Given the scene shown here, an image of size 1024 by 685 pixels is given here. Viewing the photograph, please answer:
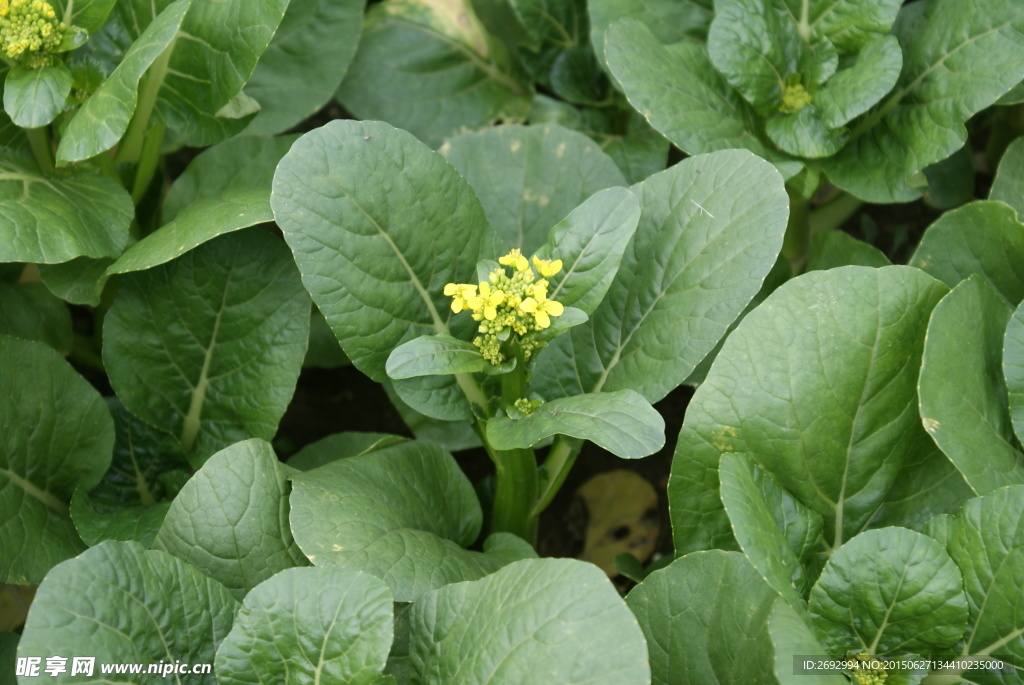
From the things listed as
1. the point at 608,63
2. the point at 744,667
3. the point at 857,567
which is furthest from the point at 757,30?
the point at 744,667

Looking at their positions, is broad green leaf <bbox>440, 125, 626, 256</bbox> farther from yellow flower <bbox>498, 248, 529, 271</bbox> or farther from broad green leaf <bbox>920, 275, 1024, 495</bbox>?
broad green leaf <bbox>920, 275, 1024, 495</bbox>

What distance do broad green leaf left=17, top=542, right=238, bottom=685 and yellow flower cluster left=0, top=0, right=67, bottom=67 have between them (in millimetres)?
953

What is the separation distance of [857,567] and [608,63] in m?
1.05

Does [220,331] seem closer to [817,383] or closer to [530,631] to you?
[530,631]

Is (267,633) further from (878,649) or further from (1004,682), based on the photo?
(1004,682)

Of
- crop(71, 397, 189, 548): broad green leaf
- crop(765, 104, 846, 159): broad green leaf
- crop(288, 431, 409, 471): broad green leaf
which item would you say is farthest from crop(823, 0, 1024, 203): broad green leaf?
crop(71, 397, 189, 548): broad green leaf

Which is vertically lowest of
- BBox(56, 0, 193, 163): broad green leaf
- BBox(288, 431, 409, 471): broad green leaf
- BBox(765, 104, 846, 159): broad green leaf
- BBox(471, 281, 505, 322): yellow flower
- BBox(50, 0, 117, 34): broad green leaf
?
BBox(288, 431, 409, 471): broad green leaf

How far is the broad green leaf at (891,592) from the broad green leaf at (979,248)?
591 mm

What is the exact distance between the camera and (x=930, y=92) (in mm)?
1896

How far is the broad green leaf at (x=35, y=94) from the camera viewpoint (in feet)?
5.45

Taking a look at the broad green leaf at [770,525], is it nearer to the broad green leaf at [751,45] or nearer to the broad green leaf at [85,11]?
the broad green leaf at [751,45]

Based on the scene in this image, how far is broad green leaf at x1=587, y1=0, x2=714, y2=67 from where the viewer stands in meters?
2.10

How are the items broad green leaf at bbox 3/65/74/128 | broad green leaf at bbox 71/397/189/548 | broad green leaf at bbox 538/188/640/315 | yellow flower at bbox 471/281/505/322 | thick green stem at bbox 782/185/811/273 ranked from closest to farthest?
1. yellow flower at bbox 471/281/505/322
2. broad green leaf at bbox 538/188/640/315
3. broad green leaf at bbox 3/65/74/128
4. broad green leaf at bbox 71/397/189/548
5. thick green stem at bbox 782/185/811/273

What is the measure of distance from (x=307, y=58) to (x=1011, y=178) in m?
1.64
